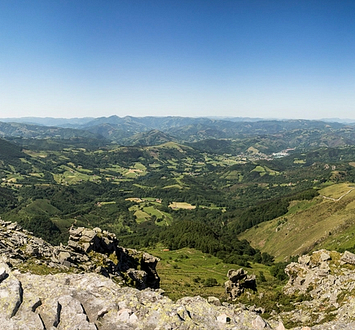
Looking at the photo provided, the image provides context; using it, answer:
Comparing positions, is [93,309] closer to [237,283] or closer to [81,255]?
[81,255]

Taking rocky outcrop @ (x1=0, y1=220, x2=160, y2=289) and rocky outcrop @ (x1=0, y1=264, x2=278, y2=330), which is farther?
rocky outcrop @ (x1=0, y1=220, x2=160, y2=289)

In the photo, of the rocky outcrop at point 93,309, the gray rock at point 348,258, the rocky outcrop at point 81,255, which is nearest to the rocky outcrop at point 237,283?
the rocky outcrop at point 81,255

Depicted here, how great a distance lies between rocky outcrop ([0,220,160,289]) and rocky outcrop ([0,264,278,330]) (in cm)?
1668

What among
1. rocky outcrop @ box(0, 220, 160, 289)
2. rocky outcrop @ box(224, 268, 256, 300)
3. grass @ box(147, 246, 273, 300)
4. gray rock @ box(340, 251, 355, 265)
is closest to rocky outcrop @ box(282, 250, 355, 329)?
gray rock @ box(340, 251, 355, 265)

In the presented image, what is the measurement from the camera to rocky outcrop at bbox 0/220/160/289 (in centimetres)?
4034

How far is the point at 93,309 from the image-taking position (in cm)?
1970

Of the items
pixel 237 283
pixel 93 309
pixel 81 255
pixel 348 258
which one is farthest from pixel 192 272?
pixel 93 309

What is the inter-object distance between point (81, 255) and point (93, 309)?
114ft

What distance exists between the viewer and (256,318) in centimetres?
2205

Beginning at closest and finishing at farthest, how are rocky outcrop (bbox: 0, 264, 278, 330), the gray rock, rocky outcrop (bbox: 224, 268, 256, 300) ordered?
rocky outcrop (bbox: 0, 264, 278, 330)
the gray rock
rocky outcrop (bbox: 224, 268, 256, 300)

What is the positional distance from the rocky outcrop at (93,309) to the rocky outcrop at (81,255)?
16682mm

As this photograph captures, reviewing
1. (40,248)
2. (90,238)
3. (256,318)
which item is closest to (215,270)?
(90,238)

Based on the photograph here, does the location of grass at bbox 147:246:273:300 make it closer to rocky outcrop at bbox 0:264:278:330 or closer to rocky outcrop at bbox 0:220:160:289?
rocky outcrop at bbox 0:220:160:289

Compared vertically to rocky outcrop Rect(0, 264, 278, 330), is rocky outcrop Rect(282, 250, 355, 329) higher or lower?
lower
